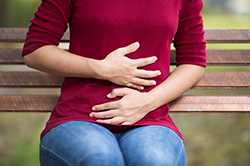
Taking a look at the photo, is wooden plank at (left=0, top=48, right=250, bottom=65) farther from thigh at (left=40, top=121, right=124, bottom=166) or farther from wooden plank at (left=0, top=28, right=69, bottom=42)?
thigh at (left=40, top=121, right=124, bottom=166)

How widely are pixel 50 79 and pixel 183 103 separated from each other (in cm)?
52

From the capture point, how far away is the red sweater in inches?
89.4

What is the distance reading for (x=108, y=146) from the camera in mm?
2072

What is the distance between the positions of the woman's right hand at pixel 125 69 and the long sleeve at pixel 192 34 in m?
0.21

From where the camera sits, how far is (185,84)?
2434mm

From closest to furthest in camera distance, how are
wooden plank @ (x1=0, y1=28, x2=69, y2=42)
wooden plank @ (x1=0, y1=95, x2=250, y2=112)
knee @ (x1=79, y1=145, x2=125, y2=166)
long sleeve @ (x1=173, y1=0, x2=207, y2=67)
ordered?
1. knee @ (x1=79, y1=145, x2=125, y2=166)
2. long sleeve @ (x1=173, y1=0, x2=207, y2=67)
3. wooden plank @ (x1=0, y1=95, x2=250, y2=112)
4. wooden plank @ (x1=0, y1=28, x2=69, y2=42)

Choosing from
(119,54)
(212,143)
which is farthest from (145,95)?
(212,143)

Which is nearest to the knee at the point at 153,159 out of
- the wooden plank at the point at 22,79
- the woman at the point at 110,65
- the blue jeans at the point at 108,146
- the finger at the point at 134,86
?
the blue jeans at the point at 108,146

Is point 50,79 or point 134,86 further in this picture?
point 50,79

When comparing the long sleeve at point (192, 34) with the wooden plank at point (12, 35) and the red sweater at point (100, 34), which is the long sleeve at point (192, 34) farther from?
the wooden plank at point (12, 35)

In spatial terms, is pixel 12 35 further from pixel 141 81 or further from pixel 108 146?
pixel 108 146

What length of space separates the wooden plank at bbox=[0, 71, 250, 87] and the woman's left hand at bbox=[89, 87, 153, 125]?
46 centimetres

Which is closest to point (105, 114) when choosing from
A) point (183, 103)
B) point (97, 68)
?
point (97, 68)

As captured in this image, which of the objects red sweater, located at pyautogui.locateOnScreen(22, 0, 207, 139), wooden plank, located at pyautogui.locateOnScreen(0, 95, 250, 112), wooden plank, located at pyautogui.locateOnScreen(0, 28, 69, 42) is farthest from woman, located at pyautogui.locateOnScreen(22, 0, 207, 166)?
wooden plank, located at pyautogui.locateOnScreen(0, 28, 69, 42)
